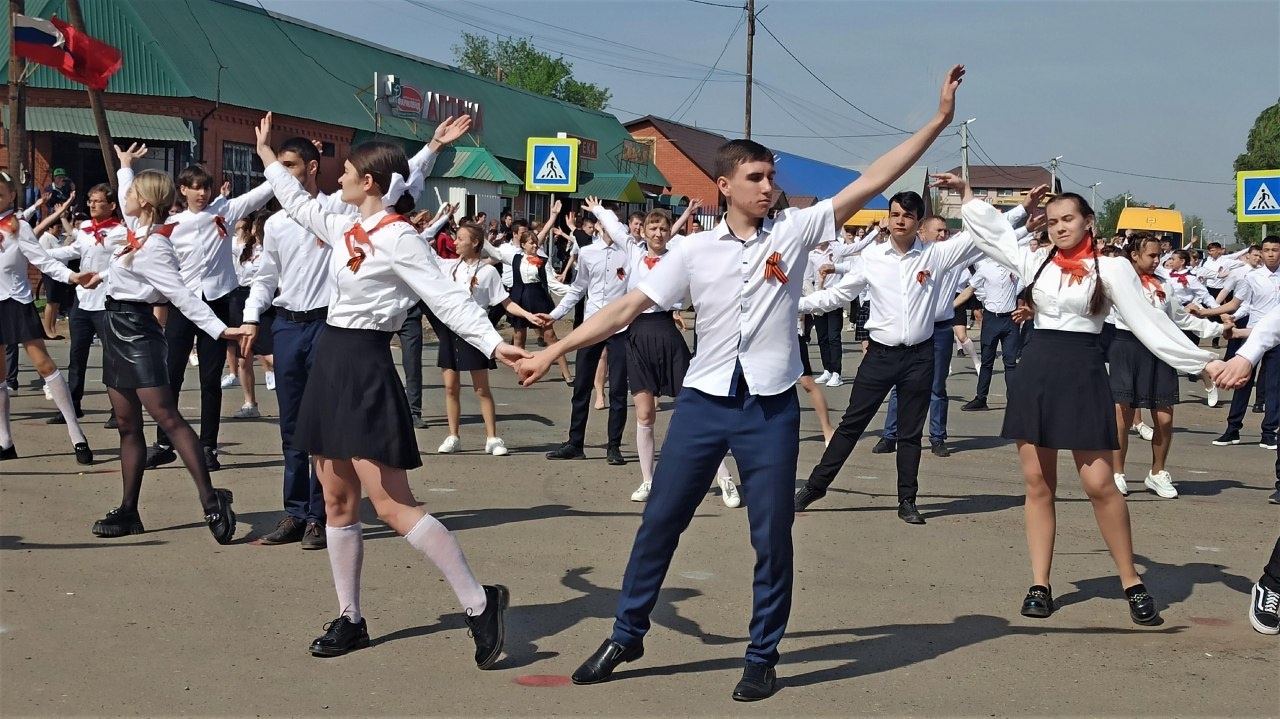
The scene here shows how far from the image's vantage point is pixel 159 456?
9008 mm

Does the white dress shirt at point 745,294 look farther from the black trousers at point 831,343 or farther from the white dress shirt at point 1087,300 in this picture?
the black trousers at point 831,343

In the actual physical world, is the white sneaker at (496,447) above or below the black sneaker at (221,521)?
below

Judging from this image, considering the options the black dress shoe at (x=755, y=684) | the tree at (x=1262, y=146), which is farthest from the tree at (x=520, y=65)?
the black dress shoe at (x=755, y=684)

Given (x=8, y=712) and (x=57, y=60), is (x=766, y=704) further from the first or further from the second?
(x=57, y=60)

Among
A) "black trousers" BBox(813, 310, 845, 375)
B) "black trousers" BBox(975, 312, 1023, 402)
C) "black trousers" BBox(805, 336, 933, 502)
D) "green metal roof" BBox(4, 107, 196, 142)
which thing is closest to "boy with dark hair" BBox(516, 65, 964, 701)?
"black trousers" BBox(805, 336, 933, 502)

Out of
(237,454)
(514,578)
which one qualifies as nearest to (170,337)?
(237,454)

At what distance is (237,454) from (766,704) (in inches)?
250

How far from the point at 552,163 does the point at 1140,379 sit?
1520 centimetres

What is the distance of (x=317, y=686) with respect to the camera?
463 centimetres

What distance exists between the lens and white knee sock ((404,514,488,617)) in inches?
195

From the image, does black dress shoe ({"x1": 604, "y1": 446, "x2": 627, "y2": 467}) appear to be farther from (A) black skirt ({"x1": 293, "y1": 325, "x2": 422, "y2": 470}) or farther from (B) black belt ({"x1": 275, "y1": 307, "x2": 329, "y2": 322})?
(A) black skirt ({"x1": 293, "y1": 325, "x2": 422, "y2": 470})

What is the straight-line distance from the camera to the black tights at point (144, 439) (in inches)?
270

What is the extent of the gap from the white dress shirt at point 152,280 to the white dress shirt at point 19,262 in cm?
202

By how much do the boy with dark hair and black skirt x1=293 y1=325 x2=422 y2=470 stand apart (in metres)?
0.62
